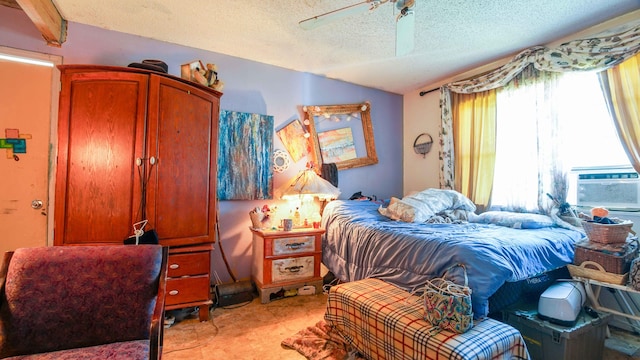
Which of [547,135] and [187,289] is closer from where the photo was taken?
[187,289]

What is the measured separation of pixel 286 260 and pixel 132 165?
147 cm

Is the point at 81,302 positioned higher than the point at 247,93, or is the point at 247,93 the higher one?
the point at 247,93

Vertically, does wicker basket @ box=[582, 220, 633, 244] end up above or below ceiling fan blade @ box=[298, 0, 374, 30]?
below

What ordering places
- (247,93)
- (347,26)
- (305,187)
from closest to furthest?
(347,26) < (305,187) < (247,93)

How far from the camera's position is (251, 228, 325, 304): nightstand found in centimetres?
264

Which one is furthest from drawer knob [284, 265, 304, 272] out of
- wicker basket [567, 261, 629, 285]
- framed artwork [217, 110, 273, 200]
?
wicker basket [567, 261, 629, 285]

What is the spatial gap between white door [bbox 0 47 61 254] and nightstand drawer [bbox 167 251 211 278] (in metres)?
1.05

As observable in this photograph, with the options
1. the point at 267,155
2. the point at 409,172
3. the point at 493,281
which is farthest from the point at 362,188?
the point at 493,281

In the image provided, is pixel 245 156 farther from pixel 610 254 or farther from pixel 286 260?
pixel 610 254

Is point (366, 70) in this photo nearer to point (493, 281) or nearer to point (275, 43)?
point (275, 43)

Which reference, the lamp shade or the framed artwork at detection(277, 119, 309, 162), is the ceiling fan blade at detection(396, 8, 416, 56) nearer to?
the lamp shade

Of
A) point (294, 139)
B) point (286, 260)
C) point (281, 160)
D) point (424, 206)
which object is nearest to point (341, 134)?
point (294, 139)

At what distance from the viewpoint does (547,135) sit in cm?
263

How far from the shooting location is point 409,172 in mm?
4105
